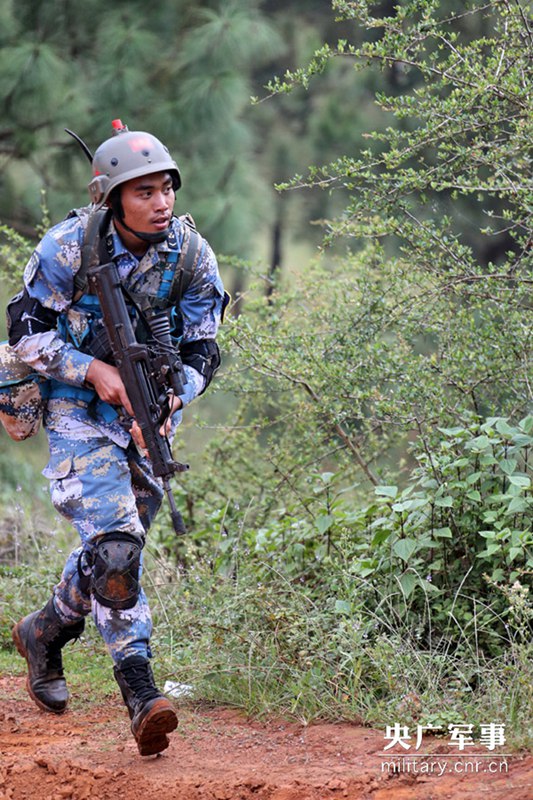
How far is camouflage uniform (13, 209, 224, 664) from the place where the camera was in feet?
13.2

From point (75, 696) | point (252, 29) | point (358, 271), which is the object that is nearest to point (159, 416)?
point (75, 696)

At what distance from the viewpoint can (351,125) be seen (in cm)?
1401

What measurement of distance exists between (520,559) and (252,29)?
6.36m

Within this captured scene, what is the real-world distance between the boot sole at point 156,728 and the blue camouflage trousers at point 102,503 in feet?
0.85

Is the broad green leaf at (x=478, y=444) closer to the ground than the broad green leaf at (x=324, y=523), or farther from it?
farther from it

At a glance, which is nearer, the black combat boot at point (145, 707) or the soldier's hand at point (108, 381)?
the black combat boot at point (145, 707)

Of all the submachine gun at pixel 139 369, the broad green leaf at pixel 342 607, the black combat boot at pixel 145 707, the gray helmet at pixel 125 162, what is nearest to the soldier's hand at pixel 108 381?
the submachine gun at pixel 139 369

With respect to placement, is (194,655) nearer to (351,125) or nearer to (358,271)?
(358,271)

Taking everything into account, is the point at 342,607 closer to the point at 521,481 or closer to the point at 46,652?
the point at 521,481

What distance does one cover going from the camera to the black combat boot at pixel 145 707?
3.75 metres

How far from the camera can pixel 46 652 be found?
4500mm

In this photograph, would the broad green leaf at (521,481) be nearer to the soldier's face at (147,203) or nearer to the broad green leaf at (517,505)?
the broad green leaf at (517,505)

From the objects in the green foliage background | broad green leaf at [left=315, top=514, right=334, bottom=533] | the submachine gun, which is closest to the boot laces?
the submachine gun

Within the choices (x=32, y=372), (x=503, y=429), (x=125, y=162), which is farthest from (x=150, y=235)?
(x=503, y=429)
